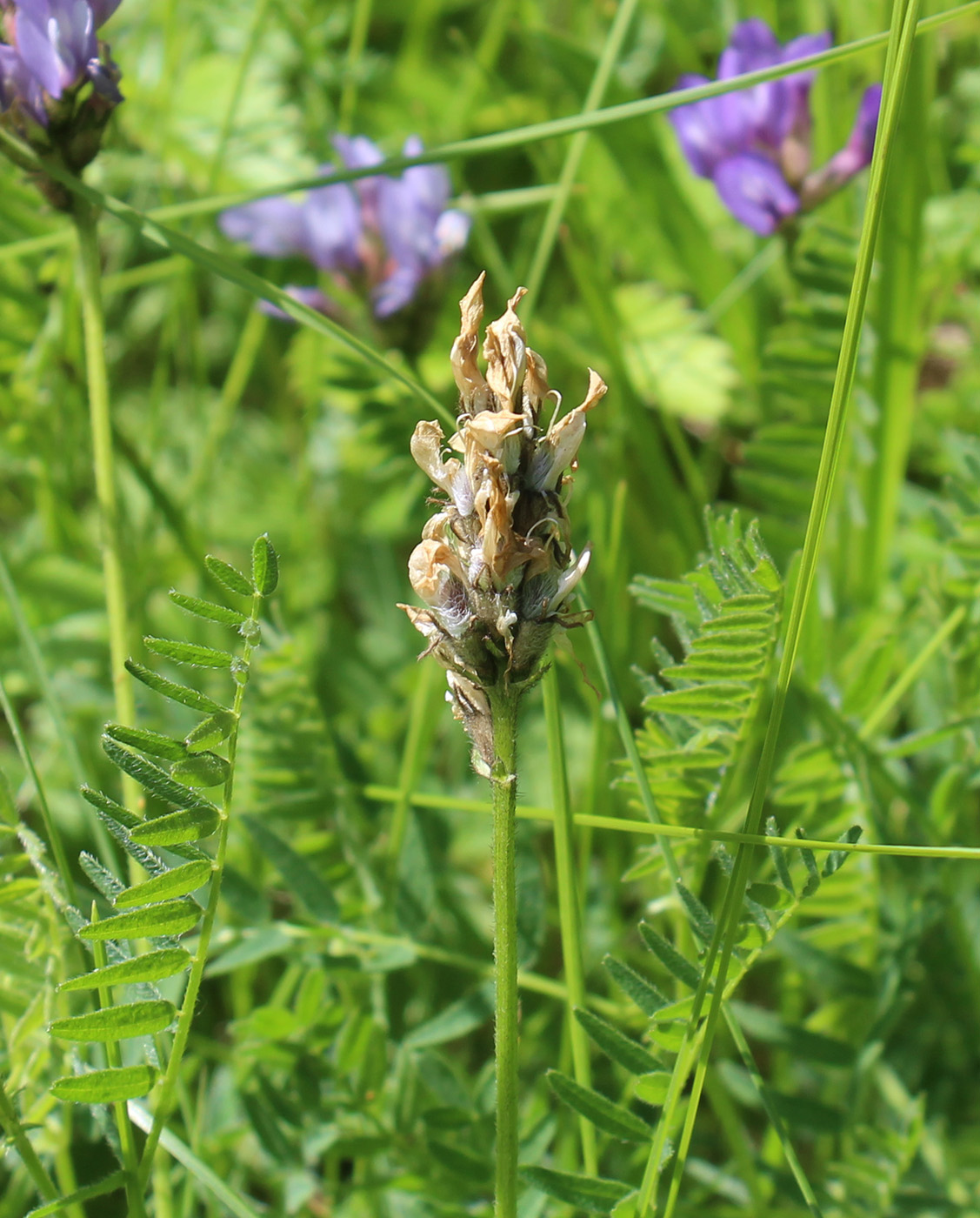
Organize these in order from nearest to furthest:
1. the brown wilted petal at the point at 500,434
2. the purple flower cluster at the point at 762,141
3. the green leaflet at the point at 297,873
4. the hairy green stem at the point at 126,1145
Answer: the brown wilted petal at the point at 500,434, the hairy green stem at the point at 126,1145, the green leaflet at the point at 297,873, the purple flower cluster at the point at 762,141

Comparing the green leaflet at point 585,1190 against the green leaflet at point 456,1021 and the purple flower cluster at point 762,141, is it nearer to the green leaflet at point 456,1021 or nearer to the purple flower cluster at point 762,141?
the green leaflet at point 456,1021

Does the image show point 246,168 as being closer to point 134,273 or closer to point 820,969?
point 134,273

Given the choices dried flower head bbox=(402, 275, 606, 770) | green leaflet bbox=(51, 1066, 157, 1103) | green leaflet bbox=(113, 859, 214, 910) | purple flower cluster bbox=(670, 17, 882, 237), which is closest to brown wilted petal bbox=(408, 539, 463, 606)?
dried flower head bbox=(402, 275, 606, 770)

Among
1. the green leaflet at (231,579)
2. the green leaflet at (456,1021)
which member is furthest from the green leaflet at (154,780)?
the green leaflet at (456,1021)

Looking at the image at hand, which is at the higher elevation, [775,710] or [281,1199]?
[775,710]

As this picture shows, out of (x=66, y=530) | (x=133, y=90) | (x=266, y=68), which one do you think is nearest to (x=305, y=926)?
(x=66, y=530)

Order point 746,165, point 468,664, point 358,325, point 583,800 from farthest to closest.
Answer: point 358,325, point 746,165, point 583,800, point 468,664

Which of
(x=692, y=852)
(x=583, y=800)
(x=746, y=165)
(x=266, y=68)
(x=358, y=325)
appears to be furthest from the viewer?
(x=266, y=68)

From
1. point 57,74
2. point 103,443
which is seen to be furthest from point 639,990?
point 57,74
